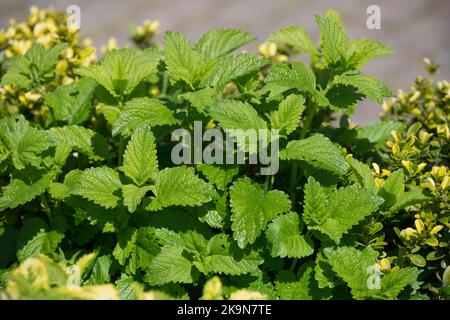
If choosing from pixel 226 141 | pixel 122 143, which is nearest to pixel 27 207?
pixel 122 143

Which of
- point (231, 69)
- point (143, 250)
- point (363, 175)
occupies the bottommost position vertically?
point (143, 250)

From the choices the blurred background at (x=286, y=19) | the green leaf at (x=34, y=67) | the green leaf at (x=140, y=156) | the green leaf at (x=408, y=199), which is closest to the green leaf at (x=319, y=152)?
the green leaf at (x=408, y=199)

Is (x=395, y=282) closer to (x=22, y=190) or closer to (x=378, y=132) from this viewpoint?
(x=378, y=132)

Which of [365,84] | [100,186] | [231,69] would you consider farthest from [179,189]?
[365,84]

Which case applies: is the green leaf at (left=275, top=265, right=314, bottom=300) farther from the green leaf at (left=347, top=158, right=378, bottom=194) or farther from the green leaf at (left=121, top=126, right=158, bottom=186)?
the green leaf at (left=121, top=126, right=158, bottom=186)

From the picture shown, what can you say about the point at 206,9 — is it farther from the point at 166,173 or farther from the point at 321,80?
the point at 166,173

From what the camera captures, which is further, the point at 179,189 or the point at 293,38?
the point at 293,38
